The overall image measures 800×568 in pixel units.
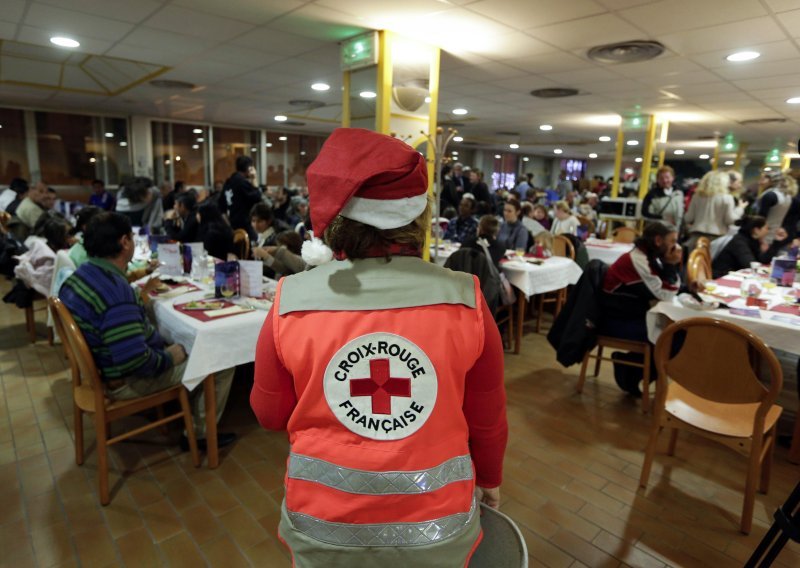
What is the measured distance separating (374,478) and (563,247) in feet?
14.8

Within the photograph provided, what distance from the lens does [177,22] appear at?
3.80m

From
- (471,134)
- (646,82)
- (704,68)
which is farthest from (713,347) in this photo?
(471,134)

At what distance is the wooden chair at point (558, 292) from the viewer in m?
4.66

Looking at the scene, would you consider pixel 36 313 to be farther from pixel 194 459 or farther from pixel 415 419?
pixel 415 419

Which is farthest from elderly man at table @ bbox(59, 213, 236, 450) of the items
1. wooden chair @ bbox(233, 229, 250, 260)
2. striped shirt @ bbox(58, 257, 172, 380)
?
wooden chair @ bbox(233, 229, 250, 260)

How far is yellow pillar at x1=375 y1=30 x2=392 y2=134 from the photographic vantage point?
13.1ft

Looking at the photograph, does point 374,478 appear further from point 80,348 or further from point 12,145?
point 12,145

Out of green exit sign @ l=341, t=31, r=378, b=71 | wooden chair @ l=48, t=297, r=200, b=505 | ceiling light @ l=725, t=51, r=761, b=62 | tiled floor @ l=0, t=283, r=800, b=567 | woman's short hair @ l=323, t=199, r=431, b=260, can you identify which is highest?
ceiling light @ l=725, t=51, r=761, b=62

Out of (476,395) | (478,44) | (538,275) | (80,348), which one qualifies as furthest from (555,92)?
(476,395)

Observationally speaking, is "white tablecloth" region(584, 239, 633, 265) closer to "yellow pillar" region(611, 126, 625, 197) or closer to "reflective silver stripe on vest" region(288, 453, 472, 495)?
"yellow pillar" region(611, 126, 625, 197)

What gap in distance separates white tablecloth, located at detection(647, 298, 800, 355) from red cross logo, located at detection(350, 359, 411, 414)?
92.2 inches

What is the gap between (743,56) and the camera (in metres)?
4.21

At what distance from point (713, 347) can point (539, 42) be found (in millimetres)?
3094

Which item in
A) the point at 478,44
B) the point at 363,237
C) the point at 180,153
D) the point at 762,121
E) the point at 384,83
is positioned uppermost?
the point at 762,121
